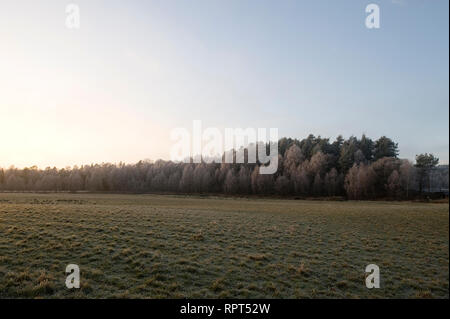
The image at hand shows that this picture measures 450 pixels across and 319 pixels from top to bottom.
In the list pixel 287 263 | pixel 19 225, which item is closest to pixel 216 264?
pixel 287 263

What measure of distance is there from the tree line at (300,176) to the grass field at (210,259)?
116 feet

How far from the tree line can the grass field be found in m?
35.4

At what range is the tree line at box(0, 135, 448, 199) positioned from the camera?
214 feet

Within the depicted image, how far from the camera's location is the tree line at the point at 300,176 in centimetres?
6519

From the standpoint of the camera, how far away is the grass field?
9133 millimetres

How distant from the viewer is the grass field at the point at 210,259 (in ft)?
30.0

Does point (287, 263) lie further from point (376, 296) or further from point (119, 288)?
point (119, 288)

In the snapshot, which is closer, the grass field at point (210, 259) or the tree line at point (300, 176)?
the grass field at point (210, 259)

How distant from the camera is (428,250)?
14.5m

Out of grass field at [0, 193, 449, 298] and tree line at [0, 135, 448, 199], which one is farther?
tree line at [0, 135, 448, 199]

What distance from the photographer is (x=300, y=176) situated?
277 ft

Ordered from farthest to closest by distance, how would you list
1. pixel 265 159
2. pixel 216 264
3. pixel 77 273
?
pixel 265 159, pixel 216 264, pixel 77 273

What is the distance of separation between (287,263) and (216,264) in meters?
3.76

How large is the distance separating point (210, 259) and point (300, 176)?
77.4 m
